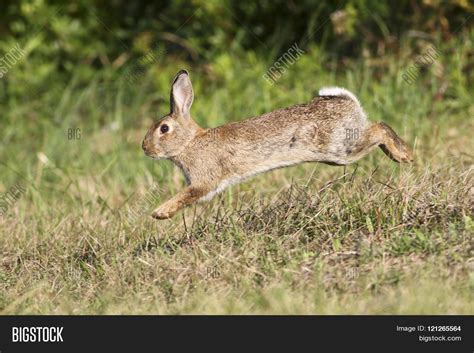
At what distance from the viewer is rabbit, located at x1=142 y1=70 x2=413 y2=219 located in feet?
19.9

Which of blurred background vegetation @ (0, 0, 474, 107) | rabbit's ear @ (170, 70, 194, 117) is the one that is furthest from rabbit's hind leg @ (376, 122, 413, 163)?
blurred background vegetation @ (0, 0, 474, 107)

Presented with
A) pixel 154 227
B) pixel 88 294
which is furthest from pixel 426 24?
pixel 88 294

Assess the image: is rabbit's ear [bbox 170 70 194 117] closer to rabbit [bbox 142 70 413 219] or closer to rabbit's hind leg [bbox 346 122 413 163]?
rabbit [bbox 142 70 413 219]

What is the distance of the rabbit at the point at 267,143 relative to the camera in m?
6.07

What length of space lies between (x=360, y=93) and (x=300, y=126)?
9.57 ft

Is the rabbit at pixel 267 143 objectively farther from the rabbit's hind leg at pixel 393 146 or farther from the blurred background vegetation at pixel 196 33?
the blurred background vegetation at pixel 196 33

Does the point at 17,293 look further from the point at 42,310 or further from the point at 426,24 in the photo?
the point at 426,24

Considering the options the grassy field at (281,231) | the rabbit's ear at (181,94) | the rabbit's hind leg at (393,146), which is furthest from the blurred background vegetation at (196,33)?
the rabbit's ear at (181,94)

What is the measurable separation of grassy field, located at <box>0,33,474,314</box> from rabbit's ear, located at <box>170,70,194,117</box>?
2.55ft

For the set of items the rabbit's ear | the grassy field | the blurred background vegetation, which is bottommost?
the grassy field

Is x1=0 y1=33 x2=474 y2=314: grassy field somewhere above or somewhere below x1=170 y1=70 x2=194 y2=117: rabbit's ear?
below

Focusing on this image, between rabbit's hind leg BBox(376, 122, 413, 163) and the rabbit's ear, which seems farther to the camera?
the rabbit's ear

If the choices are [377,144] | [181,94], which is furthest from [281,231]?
[181,94]

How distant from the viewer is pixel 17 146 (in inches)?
412
